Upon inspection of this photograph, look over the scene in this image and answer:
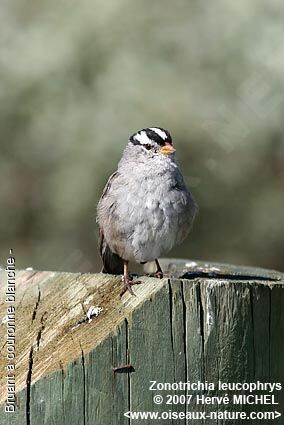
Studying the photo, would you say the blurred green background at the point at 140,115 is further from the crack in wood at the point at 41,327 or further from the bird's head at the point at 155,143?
the crack in wood at the point at 41,327

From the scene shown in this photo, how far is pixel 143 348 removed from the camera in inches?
157

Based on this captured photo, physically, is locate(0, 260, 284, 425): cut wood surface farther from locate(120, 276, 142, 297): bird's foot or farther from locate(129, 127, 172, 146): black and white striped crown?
locate(129, 127, 172, 146): black and white striped crown

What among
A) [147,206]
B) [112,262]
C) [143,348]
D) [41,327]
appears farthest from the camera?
[112,262]

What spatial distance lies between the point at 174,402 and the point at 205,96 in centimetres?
696

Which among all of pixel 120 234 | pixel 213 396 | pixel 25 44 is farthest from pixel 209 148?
pixel 213 396

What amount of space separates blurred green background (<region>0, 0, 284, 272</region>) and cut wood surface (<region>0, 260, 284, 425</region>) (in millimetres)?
6146

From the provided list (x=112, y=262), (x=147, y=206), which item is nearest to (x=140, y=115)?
(x=112, y=262)

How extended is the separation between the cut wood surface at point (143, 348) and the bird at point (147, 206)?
5.24 ft

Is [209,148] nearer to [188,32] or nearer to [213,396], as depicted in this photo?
[188,32]

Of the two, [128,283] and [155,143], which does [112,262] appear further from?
[128,283]

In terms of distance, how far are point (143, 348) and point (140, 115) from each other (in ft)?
21.6

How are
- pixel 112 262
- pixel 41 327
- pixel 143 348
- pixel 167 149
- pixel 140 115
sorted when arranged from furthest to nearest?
pixel 140 115 → pixel 112 262 → pixel 167 149 → pixel 41 327 → pixel 143 348

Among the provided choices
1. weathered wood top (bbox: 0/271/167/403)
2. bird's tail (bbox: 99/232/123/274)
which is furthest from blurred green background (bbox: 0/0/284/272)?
weathered wood top (bbox: 0/271/167/403)

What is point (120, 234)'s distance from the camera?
19.5ft
